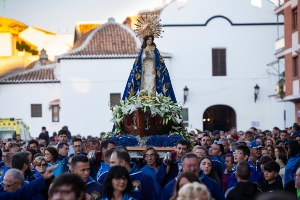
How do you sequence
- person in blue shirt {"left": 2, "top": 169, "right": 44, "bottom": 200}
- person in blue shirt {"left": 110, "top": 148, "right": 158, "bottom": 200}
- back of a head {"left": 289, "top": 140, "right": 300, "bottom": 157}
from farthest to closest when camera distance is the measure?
1. back of a head {"left": 289, "top": 140, "right": 300, "bottom": 157}
2. person in blue shirt {"left": 110, "top": 148, "right": 158, "bottom": 200}
3. person in blue shirt {"left": 2, "top": 169, "right": 44, "bottom": 200}

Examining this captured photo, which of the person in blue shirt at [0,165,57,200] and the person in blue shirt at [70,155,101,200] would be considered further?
the person in blue shirt at [70,155,101,200]

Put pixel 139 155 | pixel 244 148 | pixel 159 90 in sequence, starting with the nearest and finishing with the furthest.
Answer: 1. pixel 244 148
2. pixel 139 155
3. pixel 159 90

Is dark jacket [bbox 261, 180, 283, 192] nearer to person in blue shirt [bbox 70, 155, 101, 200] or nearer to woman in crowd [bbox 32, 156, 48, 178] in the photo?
woman in crowd [bbox 32, 156, 48, 178]

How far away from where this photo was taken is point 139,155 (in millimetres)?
15805

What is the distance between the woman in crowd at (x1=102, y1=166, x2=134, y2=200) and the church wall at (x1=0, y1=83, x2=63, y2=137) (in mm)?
37481

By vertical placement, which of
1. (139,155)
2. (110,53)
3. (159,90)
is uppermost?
(110,53)

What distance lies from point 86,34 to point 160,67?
2962 cm

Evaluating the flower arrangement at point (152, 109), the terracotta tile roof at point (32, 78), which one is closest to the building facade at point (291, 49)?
the terracotta tile roof at point (32, 78)

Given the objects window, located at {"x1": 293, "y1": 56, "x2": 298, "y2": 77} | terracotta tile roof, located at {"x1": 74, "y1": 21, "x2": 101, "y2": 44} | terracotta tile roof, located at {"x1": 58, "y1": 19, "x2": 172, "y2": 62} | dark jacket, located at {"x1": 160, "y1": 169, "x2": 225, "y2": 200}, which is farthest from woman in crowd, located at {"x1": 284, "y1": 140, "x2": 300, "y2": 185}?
A: terracotta tile roof, located at {"x1": 74, "y1": 21, "x2": 101, "y2": 44}

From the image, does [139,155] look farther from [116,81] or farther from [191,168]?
[116,81]

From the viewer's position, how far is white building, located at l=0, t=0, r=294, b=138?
141 ft

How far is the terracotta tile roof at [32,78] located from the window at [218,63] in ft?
32.6

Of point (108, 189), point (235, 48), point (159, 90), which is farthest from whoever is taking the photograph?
point (235, 48)

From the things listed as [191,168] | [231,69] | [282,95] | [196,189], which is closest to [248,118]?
[231,69]
